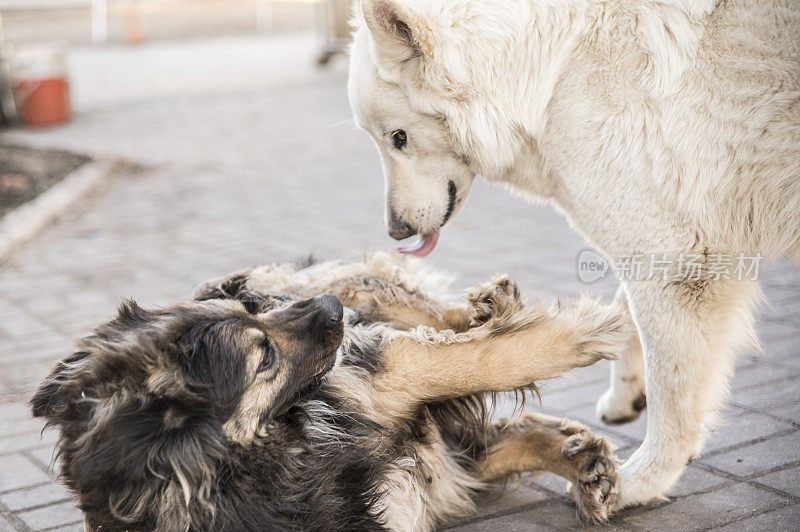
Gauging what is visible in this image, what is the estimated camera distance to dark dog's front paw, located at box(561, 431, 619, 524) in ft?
10.3

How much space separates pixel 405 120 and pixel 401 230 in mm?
632

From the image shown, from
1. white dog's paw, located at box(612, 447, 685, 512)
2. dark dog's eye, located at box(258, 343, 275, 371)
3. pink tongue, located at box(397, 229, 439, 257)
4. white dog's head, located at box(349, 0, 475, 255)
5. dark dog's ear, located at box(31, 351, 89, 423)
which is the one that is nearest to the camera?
dark dog's ear, located at box(31, 351, 89, 423)

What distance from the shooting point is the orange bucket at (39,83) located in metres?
12.0

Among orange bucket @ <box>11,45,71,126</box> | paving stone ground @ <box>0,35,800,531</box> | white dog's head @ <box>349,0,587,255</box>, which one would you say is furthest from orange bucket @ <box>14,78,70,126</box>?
white dog's head @ <box>349,0,587,255</box>

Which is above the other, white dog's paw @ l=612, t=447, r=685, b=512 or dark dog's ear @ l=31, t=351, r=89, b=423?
dark dog's ear @ l=31, t=351, r=89, b=423

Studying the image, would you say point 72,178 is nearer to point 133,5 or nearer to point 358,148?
point 358,148

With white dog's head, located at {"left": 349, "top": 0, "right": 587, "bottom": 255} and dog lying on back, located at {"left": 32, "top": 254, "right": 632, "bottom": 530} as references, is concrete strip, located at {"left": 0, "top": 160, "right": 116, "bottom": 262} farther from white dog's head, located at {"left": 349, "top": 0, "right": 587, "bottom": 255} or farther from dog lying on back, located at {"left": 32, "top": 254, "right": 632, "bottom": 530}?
white dog's head, located at {"left": 349, "top": 0, "right": 587, "bottom": 255}

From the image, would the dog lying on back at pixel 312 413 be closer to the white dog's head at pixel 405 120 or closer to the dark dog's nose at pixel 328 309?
the dark dog's nose at pixel 328 309

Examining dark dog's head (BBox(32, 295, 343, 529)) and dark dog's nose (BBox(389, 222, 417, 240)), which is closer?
dark dog's head (BBox(32, 295, 343, 529))

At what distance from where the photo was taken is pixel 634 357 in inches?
147

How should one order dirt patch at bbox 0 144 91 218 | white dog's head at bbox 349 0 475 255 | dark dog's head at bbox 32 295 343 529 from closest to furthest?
dark dog's head at bbox 32 295 343 529 < white dog's head at bbox 349 0 475 255 < dirt patch at bbox 0 144 91 218

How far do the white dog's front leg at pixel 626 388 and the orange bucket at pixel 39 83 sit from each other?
35.6 feet

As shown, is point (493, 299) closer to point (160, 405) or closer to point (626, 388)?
point (626, 388)

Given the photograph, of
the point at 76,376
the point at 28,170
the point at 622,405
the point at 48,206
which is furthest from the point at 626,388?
the point at 28,170
